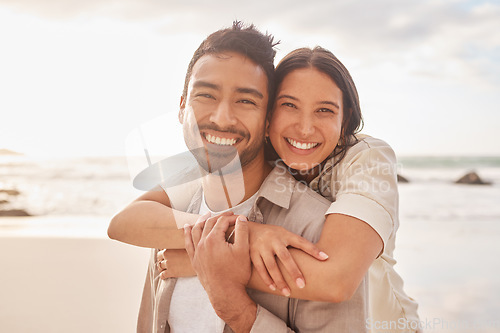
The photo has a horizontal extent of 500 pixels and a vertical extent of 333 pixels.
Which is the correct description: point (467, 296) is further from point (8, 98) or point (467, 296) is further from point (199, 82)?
point (8, 98)

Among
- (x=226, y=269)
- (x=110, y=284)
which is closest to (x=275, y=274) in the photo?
(x=226, y=269)

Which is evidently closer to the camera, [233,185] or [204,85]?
[204,85]

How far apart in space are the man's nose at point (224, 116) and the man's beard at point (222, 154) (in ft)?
0.10

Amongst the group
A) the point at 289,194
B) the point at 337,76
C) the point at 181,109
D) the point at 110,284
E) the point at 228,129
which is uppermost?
the point at 337,76

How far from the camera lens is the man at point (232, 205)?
1241 millimetres

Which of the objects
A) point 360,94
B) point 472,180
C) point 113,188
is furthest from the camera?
point 360,94

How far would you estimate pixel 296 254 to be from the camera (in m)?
1.22

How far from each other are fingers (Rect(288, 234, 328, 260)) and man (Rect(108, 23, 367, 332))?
0.15 metres

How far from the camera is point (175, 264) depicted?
154cm

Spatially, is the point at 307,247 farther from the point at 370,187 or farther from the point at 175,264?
the point at 175,264

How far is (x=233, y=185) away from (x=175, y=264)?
396mm

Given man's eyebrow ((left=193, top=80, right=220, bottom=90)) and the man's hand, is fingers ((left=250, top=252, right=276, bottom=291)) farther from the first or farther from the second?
man's eyebrow ((left=193, top=80, right=220, bottom=90))

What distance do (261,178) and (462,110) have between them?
18.2m

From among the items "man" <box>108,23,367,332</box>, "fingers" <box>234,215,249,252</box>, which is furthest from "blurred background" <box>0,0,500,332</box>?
"fingers" <box>234,215,249,252</box>
